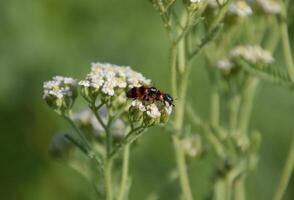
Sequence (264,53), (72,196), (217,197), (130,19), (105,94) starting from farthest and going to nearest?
1. (130,19)
2. (72,196)
3. (264,53)
4. (217,197)
5. (105,94)

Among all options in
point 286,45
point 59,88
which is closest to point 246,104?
point 286,45

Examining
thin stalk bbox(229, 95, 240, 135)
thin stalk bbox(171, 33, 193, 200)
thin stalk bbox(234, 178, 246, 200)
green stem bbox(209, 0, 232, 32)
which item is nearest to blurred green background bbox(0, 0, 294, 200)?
Result: thin stalk bbox(229, 95, 240, 135)

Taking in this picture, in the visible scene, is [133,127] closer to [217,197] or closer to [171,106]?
[171,106]

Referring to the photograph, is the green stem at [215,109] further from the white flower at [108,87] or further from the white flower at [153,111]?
the white flower at [108,87]

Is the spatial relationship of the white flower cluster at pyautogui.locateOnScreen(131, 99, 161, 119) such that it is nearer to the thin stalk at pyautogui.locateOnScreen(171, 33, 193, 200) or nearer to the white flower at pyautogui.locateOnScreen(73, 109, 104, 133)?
the thin stalk at pyautogui.locateOnScreen(171, 33, 193, 200)

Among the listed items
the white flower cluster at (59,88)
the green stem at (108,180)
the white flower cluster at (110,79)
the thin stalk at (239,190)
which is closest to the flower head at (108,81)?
the white flower cluster at (110,79)

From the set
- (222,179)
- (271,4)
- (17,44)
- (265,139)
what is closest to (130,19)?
(17,44)
